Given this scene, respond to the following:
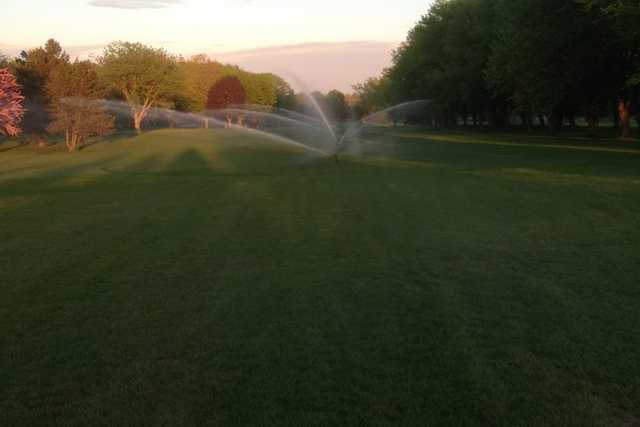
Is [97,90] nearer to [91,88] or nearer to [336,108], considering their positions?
[91,88]

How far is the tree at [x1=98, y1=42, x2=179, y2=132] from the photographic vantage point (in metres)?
76.9

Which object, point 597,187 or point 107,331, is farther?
point 597,187

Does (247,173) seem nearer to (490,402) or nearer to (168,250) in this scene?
(168,250)

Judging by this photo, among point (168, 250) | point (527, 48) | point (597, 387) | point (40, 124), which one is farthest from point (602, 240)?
point (40, 124)

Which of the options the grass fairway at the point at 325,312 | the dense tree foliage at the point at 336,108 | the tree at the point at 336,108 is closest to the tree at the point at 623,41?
the grass fairway at the point at 325,312

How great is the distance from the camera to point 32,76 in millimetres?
61219

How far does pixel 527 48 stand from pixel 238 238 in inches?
1213

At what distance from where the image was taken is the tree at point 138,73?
7688 cm

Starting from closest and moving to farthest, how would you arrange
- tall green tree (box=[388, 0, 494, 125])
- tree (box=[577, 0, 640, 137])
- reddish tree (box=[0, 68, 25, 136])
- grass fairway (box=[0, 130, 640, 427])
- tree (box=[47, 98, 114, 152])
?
grass fairway (box=[0, 130, 640, 427]) → tree (box=[577, 0, 640, 137]) → reddish tree (box=[0, 68, 25, 136]) → tree (box=[47, 98, 114, 152]) → tall green tree (box=[388, 0, 494, 125])

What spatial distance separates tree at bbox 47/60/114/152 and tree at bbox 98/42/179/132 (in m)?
16.3

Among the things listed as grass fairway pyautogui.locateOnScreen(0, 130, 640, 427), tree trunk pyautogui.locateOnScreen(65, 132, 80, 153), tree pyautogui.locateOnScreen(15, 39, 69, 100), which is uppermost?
tree pyautogui.locateOnScreen(15, 39, 69, 100)

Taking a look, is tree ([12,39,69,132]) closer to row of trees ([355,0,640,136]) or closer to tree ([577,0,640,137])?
row of trees ([355,0,640,136])

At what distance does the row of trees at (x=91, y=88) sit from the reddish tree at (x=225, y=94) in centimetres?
28

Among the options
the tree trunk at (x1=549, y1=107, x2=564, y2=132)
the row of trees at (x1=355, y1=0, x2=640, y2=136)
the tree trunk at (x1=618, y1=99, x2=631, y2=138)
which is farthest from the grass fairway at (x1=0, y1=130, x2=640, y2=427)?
the tree trunk at (x1=549, y1=107, x2=564, y2=132)
